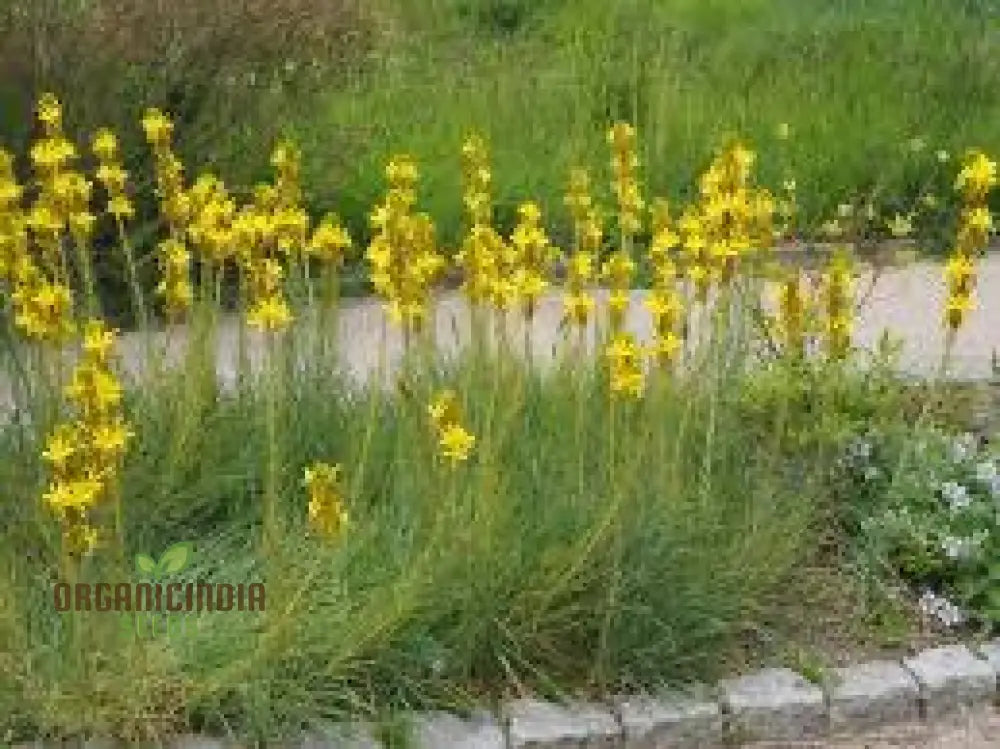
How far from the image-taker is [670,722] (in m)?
4.06

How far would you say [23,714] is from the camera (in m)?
3.75

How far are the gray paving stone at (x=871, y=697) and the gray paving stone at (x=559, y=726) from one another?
18.7 inches

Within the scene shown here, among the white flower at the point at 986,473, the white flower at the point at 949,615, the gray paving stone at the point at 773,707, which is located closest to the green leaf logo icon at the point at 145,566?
the gray paving stone at the point at 773,707

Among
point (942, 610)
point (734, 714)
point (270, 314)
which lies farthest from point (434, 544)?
point (942, 610)

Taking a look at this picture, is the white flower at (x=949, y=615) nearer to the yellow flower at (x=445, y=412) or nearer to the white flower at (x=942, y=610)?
the white flower at (x=942, y=610)

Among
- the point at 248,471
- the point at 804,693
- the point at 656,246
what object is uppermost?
the point at 656,246

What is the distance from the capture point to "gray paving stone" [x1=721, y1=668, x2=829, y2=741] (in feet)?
13.5

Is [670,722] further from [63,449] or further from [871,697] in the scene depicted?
[63,449]

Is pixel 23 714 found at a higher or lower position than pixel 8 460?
lower

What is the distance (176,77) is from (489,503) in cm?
282

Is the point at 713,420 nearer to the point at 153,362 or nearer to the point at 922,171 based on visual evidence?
the point at 153,362

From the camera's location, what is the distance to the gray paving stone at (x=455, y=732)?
3.92m

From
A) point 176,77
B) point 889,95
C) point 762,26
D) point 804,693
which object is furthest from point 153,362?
point 762,26

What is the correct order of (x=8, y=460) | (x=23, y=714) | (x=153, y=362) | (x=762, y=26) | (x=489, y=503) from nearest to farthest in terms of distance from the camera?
1. (x=23, y=714)
2. (x=489, y=503)
3. (x=8, y=460)
4. (x=153, y=362)
5. (x=762, y=26)
